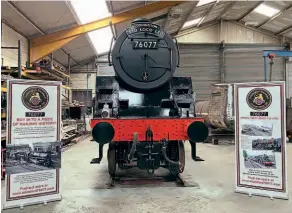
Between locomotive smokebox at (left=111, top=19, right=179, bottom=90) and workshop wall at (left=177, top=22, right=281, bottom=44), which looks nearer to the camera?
locomotive smokebox at (left=111, top=19, right=179, bottom=90)

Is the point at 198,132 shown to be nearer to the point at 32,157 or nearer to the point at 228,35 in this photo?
the point at 32,157

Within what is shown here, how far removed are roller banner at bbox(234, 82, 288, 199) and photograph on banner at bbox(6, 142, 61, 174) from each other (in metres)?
2.45

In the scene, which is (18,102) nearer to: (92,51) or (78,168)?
(78,168)

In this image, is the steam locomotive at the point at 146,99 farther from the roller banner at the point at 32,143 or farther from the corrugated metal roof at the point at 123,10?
the corrugated metal roof at the point at 123,10

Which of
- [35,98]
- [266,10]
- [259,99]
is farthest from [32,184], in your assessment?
[266,10]

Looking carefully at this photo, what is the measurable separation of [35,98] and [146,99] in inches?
66.6

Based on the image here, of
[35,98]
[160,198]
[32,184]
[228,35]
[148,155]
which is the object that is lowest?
[160,198]

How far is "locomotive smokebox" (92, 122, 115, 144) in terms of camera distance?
3732 mm

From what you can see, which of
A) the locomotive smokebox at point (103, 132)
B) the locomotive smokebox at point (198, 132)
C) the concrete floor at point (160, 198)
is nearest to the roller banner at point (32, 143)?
the concrete floor at point (160, 198)

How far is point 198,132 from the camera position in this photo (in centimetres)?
390

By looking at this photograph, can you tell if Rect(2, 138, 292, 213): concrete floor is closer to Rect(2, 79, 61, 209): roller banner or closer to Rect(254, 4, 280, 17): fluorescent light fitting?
Rect(2, 79, 61, 209): roller banner

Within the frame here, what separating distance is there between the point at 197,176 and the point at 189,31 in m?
13.2

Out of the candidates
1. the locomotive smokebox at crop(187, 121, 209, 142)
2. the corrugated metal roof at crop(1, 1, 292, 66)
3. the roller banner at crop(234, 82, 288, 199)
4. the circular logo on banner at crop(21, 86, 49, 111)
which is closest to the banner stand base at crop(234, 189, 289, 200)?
the roller banner at crop(234, 82, 288, 199)

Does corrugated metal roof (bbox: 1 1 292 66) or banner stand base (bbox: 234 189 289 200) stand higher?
corrugated metal roof (bbox: 1 1 292 66)
